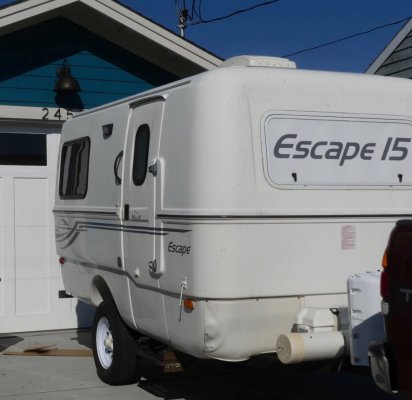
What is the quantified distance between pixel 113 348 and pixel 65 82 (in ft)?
13.7

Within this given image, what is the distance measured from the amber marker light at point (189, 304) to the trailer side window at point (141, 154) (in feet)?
3.85

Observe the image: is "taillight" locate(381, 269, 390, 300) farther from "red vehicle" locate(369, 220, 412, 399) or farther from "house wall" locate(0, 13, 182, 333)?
"house wall" locate(0, 13, 182, 333)

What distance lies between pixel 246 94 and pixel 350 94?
82cm

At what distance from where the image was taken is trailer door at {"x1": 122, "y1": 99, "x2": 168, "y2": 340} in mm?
5801

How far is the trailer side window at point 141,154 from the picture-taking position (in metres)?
6.05

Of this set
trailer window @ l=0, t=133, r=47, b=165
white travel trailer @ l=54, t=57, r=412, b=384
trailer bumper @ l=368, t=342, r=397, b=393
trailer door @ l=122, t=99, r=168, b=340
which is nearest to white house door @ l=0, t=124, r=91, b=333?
trailer window @ l=0, t=133, r=47, b=165

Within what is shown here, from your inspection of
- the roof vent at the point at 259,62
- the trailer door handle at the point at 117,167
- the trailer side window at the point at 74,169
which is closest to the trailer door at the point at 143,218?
the trailer door handle at the point at 117,167

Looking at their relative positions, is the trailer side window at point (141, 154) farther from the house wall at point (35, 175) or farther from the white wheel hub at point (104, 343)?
the house wall at point (35, 175)

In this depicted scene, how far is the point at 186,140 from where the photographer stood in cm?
533

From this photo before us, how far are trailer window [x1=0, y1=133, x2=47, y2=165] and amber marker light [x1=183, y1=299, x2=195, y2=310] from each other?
488 centimetres

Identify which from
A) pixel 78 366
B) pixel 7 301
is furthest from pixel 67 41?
pixel 78 366

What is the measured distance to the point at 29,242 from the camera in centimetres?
950

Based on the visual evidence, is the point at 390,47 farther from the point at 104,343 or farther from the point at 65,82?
the point at 104,343

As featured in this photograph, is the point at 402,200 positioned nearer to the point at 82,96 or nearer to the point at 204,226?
the point at 204,226
